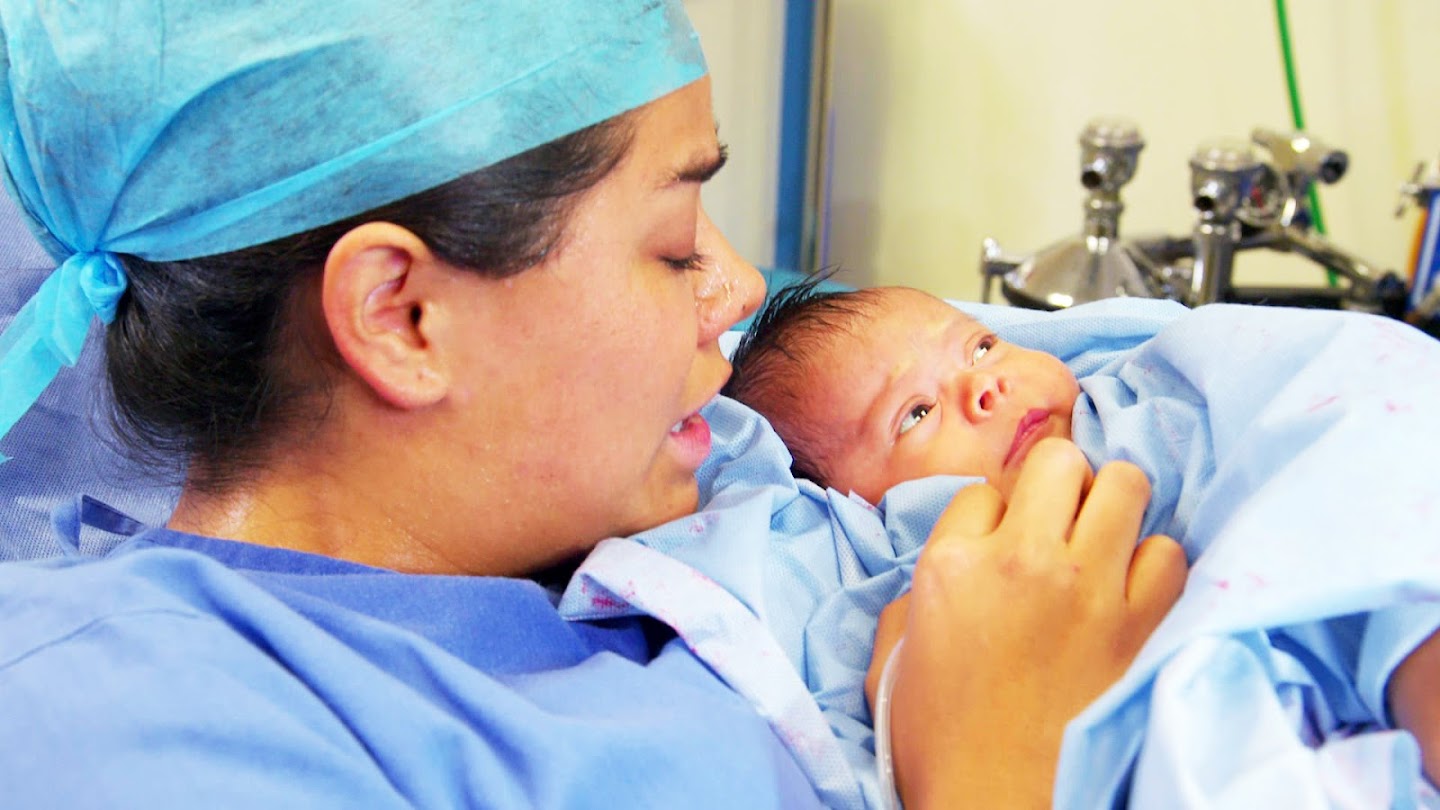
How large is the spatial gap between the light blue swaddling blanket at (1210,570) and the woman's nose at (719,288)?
6.1 inches

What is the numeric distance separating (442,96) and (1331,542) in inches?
22.9

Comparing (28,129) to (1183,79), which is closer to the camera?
(28,129)

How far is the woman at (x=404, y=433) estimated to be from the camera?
79 cm

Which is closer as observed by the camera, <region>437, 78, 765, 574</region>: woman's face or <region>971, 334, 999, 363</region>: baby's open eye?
<region>437, 78, 765, 574</region>: woman's face

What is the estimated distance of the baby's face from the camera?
4.09 ft

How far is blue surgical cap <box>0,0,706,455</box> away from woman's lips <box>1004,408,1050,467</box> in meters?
0.53

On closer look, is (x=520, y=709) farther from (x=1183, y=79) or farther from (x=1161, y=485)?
(x=1183, y=79)

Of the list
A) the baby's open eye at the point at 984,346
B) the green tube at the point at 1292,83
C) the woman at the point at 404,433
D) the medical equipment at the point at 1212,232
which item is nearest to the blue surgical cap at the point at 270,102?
the woman at the point at 404,433

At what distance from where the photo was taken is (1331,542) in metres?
0.76

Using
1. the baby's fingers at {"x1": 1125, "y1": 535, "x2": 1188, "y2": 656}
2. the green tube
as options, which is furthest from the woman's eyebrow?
the green tube

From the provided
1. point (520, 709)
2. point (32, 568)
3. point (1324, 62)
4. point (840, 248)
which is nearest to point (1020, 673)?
point (520, 709)

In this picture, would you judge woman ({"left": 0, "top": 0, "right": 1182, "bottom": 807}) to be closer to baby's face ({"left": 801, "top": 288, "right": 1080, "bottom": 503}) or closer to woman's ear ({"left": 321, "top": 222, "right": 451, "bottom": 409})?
woman's ear ({"left": 321, "top": 222, "right": 451, "bottom": 409})

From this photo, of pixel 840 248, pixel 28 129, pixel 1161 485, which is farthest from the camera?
pixel 840 248

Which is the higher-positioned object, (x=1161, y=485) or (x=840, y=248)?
(x=1161, y=485)
